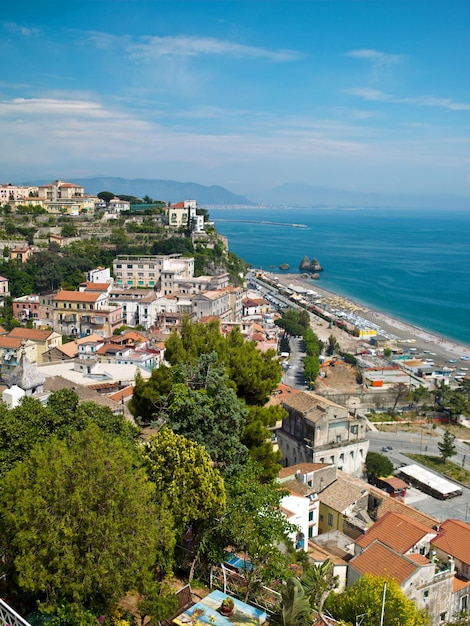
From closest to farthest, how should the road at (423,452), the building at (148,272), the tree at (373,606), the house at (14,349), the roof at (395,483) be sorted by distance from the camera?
the tree at (373,606) → the road at (423,452) → the roof at (395,483) → the house at (14,349) → the building at (148,272)

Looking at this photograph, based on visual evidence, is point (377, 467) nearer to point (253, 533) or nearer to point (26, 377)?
point (26, 377)

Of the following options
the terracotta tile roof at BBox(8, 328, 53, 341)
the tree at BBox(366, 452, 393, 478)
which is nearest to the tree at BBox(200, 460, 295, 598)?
the tree at BBox(366, 452, 393, 478)

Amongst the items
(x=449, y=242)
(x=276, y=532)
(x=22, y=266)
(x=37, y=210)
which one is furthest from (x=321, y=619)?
(x=449, y=242)

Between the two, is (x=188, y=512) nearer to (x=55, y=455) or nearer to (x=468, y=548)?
(x=55, y=455)

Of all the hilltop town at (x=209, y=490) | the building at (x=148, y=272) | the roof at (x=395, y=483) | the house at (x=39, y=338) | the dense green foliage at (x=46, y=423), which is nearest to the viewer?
the hilltop town at (x=209, y=490)

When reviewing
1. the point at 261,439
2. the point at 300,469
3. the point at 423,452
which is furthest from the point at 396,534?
the point at 423,452

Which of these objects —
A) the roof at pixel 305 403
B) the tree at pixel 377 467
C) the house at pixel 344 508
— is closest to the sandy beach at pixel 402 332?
the tree at pixel 377 467

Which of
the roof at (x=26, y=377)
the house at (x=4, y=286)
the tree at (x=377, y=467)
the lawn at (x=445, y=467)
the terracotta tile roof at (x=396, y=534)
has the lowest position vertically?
the lawn at (x=445, y=467)

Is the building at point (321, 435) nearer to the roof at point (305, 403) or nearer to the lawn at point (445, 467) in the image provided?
the roof at point (305, 403)
